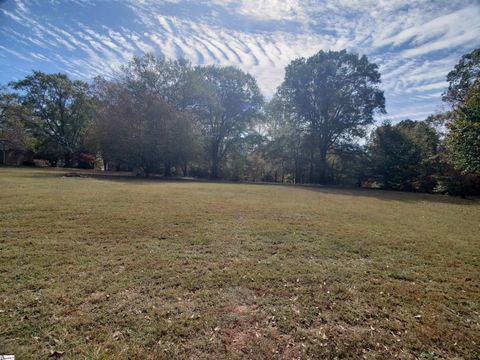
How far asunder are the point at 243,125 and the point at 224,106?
4287 millimetres

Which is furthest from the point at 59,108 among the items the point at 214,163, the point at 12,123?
the point at 214,163

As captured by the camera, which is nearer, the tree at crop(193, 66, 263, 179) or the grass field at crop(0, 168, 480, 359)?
the grass field at crop(0, 168, 480, 359)

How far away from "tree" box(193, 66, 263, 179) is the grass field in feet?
97.3

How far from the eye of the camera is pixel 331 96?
93.1 feet

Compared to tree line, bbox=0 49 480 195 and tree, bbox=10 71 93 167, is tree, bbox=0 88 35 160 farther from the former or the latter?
tree, bbox=10 71 93 167

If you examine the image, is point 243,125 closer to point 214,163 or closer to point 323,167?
point 214,163

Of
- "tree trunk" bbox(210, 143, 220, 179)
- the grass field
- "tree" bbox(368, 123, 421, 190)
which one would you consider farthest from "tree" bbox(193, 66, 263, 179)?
the grass field

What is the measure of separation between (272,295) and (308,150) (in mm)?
29324

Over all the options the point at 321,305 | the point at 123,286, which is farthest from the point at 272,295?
the point at 123,286

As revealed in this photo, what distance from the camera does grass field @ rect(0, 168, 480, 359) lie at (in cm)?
245

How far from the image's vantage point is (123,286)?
3.39 meters

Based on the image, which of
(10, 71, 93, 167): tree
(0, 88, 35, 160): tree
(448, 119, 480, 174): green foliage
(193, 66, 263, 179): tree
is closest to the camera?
(448, 119, 480, 174): green foliage

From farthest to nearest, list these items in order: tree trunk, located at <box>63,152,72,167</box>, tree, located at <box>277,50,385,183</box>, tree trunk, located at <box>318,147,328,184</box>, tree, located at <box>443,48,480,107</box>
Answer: tree trunk, located at <box>63,152,72,167</box>
tree trunk, located at <box>318,147,328,184</box>
tree, located at <box>277,50,385,183</box>
tree, located at <box>443,48,480,107</box>

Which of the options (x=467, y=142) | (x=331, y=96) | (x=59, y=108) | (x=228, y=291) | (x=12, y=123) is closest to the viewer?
(x=228, y=291)
